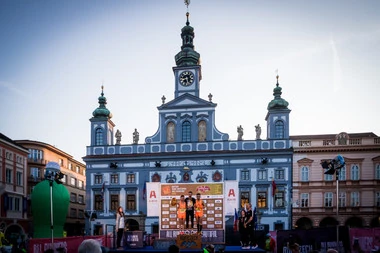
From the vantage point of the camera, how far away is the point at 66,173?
177 ft

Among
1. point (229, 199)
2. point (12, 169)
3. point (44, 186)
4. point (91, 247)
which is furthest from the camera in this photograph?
point (12, 169)

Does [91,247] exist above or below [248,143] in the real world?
below

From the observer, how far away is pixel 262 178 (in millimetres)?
37969

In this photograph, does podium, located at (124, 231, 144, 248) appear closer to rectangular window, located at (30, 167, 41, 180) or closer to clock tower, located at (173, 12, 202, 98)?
clock tower, located at (173, 12, 202, 98)

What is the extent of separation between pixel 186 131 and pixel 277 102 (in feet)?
34.0

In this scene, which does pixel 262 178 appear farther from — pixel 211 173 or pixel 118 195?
pixel 118 195

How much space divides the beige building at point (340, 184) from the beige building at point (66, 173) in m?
28.5

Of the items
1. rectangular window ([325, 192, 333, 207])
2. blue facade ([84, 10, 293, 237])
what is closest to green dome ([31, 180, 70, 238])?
blue facade ([84, 10, 293, 237])

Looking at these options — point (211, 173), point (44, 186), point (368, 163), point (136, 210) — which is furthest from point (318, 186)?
point (44, 186)

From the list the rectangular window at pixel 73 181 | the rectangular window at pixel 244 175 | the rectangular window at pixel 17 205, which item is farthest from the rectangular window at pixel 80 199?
the rectangular window at pixel 244 175

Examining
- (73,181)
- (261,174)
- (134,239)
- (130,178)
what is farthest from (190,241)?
(73,181)

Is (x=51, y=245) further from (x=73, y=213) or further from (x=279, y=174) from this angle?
(x=73, y=213)

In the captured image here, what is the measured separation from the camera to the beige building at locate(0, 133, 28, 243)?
35.6m

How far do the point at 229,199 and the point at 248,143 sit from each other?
18523 millimetres
